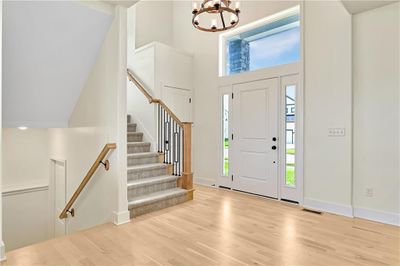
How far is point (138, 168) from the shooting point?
4.14 meters

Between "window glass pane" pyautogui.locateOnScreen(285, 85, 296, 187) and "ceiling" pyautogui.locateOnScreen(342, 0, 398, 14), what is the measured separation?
4.16ft

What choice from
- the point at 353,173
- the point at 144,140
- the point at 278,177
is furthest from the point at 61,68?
the point at 353,173

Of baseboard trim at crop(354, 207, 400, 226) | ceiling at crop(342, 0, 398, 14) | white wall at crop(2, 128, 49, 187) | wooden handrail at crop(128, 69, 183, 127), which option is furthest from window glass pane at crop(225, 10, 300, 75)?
white wall at crop(2, 128, 49, 187)

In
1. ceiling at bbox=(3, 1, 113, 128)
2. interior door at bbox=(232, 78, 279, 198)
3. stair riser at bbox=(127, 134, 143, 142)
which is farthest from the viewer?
stair riser at bbox=(127, 134, 143, 142)

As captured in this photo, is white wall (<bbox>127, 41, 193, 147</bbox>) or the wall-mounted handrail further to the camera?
white wall (<bbox>127, 41, 193, 147</bbox>)

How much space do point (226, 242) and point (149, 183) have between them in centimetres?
170

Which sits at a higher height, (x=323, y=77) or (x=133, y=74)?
(x=133, y=74)

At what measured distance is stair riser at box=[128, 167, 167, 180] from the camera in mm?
4047

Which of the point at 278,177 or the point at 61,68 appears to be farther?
the point at 278,177

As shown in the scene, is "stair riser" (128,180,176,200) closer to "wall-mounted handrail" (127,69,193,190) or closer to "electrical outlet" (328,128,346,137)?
"wall-mounted handrail" (127,69,193,190)

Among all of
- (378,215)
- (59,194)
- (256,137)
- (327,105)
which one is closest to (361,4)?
(327,105)

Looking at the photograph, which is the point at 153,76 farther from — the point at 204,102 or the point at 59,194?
the point at 59,194

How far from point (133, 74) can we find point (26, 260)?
4.11 metres

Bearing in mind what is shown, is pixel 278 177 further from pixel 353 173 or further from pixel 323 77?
pixel 323 77
